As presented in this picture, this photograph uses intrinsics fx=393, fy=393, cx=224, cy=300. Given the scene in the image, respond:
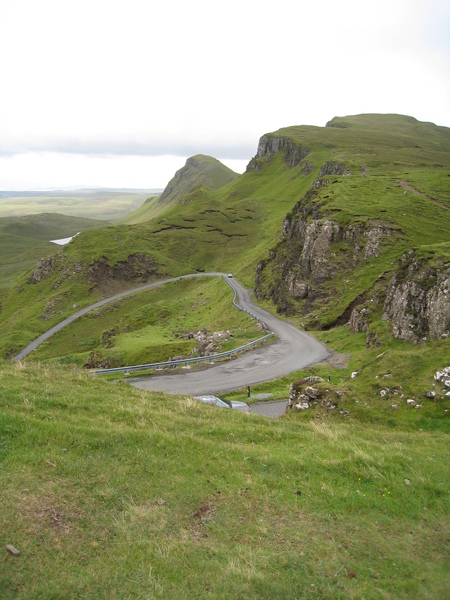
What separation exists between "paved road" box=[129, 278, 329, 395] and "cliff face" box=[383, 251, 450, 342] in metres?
8.56

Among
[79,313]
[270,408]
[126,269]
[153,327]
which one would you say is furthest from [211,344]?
[126,269]

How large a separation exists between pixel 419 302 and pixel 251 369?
641 inches

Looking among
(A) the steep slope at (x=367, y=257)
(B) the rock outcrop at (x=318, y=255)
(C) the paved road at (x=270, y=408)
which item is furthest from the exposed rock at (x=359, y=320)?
(C) the paved road at (x=270, y=408)

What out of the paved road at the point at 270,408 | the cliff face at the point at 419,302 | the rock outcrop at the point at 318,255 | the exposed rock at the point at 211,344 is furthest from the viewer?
the rock outcrop at the point at 318,255

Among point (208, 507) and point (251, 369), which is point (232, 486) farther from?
point (251, 369)

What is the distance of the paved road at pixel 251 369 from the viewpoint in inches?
1305

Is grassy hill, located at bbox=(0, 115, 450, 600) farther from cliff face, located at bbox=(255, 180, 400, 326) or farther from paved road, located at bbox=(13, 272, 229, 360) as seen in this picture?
paved road, located at bbox=(13, 272, 229, 360)

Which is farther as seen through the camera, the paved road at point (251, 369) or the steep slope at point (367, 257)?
the steep slope at point (367, 257)

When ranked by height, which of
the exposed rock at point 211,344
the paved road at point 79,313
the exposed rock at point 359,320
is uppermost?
the exposed rock at point 359,320

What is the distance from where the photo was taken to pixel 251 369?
1496 inches

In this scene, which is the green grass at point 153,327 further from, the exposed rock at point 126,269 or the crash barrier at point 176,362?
the exposed rock at point 126,269

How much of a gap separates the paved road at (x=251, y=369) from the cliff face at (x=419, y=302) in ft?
28.1

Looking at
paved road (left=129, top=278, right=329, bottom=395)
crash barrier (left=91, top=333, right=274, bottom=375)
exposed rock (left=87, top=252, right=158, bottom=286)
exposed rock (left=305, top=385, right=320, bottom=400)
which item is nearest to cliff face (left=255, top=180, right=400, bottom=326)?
paved road (left=129, top=278, right=329, bottom=395)

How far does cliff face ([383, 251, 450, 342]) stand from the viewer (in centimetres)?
3169
